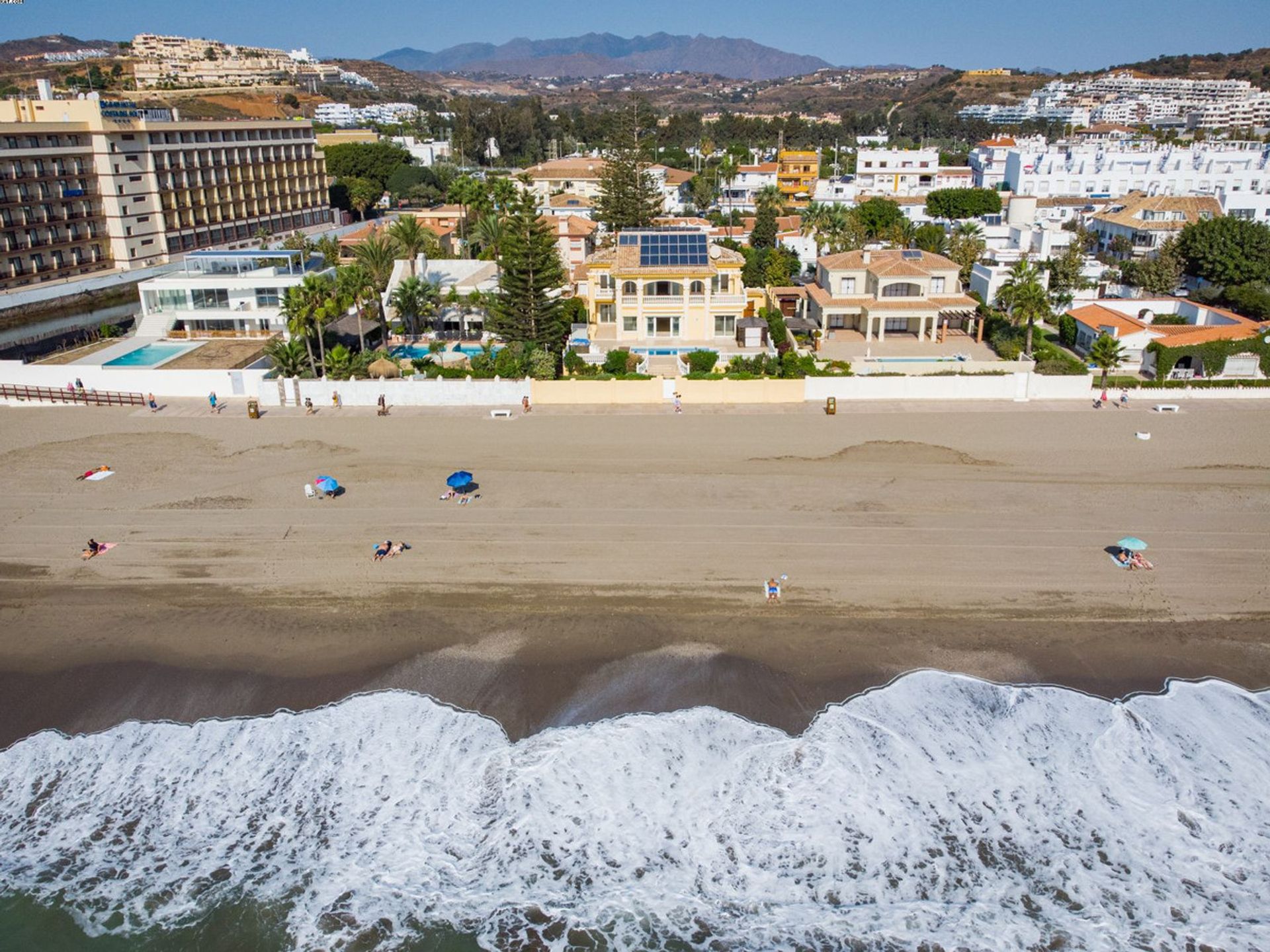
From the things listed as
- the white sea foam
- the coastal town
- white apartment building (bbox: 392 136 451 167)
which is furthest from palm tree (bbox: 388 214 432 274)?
white apartment building (bbox: 392 136 451 167)

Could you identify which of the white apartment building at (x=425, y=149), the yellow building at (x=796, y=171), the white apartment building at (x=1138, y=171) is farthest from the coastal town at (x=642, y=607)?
the white apartment building at (x=425, y=149)

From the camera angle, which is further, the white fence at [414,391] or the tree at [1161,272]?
the tree at [1161,272]

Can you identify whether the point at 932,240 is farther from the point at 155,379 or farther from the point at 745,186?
the point at 155,379

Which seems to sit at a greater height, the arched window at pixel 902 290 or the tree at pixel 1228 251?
the tree at pixel 1228 251

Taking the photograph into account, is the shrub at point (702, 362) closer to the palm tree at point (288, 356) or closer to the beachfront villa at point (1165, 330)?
the palm tree at point (288, 356)

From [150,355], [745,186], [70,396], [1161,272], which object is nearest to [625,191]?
[1161,272]

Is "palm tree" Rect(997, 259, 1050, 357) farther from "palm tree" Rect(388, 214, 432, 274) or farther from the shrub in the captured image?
"palm tree" Rect(388, 214, 432, 274)

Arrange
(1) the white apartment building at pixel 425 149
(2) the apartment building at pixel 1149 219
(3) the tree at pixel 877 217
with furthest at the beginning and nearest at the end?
(1) the white apartment building at pixel 425 149, (3) the tree at pixel 877 217, (2) the apartment building at pixel 1149 219
